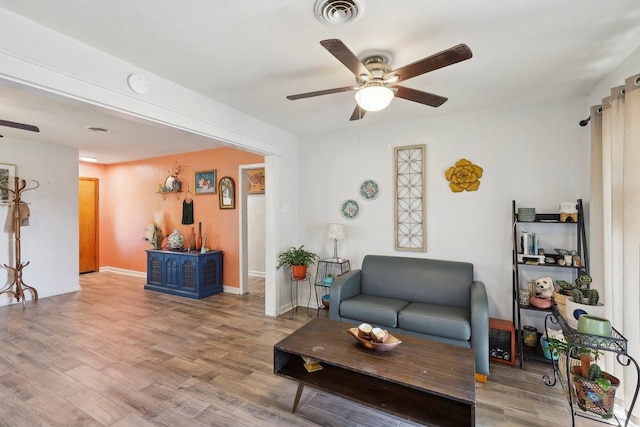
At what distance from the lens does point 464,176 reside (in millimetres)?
3273

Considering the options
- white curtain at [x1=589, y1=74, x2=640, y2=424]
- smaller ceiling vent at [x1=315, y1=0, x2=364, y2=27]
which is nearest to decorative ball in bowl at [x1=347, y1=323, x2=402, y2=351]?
white curtain at [x1=589, y1=74, x2=640, y2=424]

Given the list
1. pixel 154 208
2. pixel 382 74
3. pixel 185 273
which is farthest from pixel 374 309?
pixel 154 208

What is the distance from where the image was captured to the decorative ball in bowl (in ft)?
6.29

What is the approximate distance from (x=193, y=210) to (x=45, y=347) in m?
2.91

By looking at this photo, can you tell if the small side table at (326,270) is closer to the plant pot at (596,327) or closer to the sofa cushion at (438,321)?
the sofa cushion at (438,321)

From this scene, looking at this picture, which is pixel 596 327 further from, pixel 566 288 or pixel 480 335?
pixel 480 335

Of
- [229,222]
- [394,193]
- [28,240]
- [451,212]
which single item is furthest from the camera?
[229,222]

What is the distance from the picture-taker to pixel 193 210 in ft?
18.1

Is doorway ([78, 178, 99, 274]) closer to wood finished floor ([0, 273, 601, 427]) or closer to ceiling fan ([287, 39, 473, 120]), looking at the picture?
wood finished floor ([0, 273, 601, 427])

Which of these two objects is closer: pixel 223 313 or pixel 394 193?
pixel 394 193

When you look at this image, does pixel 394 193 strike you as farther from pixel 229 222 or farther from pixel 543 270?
pixel 229 222

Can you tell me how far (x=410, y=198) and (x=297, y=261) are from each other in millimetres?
1621

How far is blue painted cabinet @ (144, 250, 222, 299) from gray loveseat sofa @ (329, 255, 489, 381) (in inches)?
104

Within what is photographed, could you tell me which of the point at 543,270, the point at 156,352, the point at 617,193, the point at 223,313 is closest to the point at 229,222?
the point at 223,313
